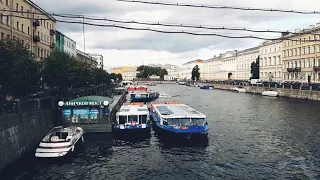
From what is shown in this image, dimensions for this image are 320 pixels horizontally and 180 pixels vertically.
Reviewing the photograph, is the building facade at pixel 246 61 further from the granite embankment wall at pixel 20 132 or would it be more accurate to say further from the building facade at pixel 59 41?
the granite embankment wall at pixel 20 132

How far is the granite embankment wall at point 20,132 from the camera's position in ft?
56.2

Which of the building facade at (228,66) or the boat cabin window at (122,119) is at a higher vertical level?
the building facade at (228,66)

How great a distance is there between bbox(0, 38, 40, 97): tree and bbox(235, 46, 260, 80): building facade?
358ft

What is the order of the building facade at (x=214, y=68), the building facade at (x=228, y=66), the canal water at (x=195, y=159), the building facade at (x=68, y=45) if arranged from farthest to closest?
1. the building facade at (x=214, y=68)
2. the building facade at (x=228, y=66)
3. the building facade at (x=68, y=45)
4. the canal water at (x=195, y=159)

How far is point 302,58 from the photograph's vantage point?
80062 mm

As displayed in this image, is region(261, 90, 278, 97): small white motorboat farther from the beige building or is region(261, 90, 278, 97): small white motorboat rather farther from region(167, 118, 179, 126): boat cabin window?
region(167, 118, 179, 126): boat cabin window

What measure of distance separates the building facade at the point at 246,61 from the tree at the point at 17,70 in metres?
109

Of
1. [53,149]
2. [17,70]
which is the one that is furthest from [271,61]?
[53,149]

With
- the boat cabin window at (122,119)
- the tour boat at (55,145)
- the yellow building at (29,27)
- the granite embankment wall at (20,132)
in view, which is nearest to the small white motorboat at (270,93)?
the yellow building at (29,27)

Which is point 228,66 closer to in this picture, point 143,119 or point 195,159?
point 143,119

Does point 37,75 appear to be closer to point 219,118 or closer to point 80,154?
point 80,154

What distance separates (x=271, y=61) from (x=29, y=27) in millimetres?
74409

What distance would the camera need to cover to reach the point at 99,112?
88.5 feet

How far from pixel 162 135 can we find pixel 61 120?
8.42m
